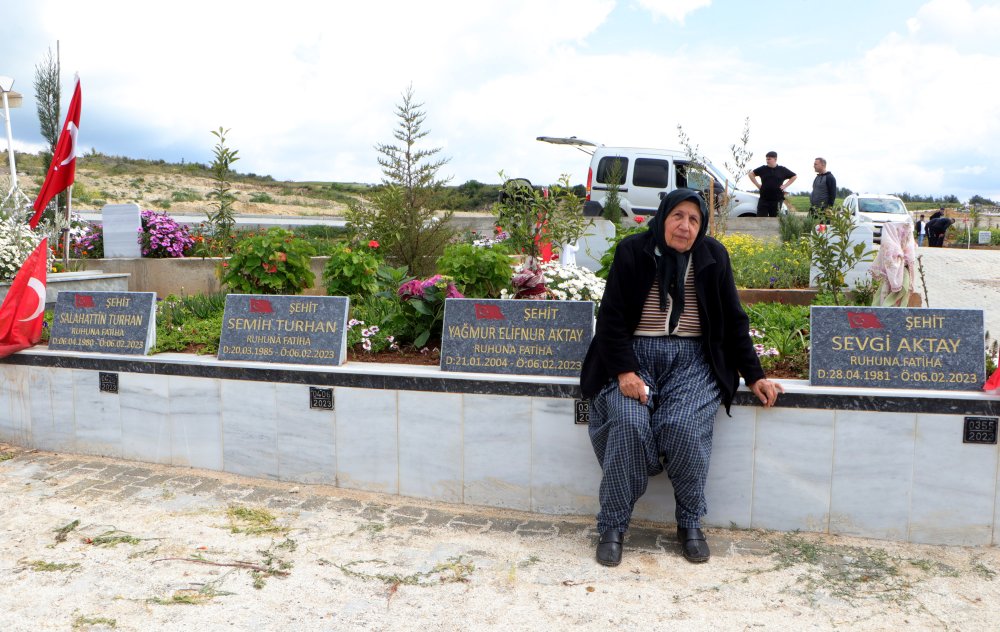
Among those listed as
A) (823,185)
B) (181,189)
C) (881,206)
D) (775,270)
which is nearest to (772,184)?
(823,185)

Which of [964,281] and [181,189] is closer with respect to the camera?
[964,281]

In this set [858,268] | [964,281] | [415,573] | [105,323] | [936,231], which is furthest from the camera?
[936,231]

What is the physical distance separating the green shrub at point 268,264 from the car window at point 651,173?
10093 millimetres

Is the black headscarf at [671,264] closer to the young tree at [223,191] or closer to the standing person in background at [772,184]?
the young tree at [223,191]

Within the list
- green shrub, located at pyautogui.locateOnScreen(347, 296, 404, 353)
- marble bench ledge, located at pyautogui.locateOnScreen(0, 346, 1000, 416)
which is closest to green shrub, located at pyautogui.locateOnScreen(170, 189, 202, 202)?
marble bench ledge, located at pyautogui.locateOnScreen(0, 346, 1000, 416)

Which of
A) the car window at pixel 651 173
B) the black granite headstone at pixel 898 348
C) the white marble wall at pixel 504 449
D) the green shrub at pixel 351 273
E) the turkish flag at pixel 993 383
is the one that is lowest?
the white marble wall at pixel 504 449

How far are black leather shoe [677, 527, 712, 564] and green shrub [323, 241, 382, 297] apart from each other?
10.2ft

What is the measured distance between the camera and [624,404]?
3594 millimetres

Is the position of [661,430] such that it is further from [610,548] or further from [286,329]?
[286,329]

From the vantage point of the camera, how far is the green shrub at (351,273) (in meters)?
5.87

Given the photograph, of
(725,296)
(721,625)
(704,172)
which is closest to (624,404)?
(725,296)

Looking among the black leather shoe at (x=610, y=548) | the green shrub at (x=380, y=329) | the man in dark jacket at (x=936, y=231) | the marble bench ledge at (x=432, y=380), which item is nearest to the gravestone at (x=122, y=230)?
the marble bench ledge at (x=432, y=380)

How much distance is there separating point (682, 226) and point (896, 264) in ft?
6.46

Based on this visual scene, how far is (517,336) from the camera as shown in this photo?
4312 millimetres
